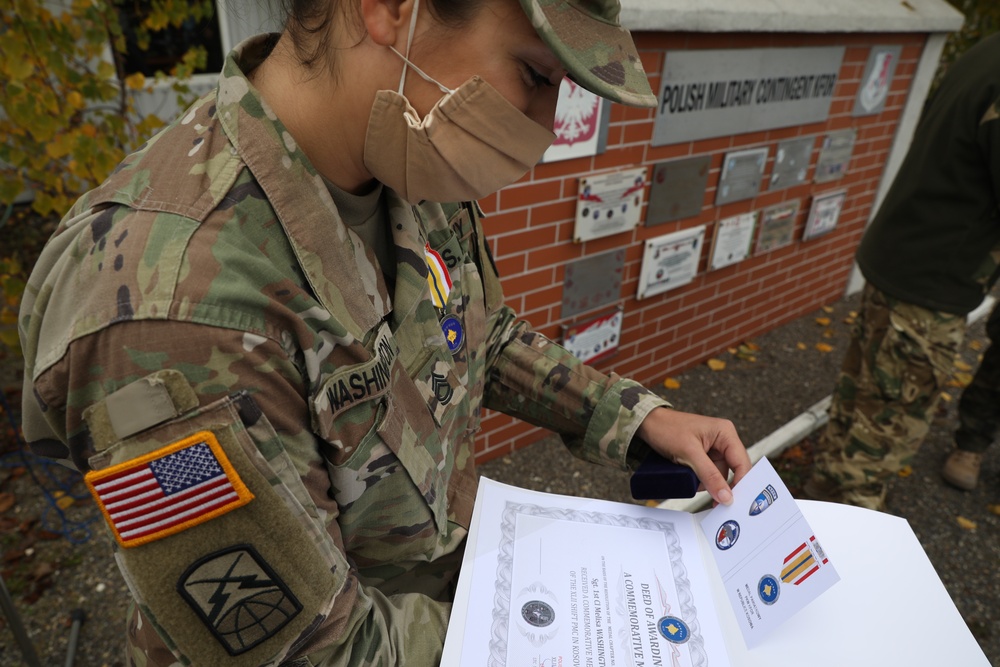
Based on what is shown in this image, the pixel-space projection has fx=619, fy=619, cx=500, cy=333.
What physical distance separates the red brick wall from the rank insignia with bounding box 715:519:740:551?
1655 millimetres

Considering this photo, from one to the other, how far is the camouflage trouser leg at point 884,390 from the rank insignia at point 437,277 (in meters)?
2.18

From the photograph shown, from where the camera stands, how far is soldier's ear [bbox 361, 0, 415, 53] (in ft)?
2.82

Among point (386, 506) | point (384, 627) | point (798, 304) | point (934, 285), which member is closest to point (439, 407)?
point (386, 506)

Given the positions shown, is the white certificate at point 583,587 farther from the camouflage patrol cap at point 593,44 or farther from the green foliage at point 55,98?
the green foliage at point 55,98

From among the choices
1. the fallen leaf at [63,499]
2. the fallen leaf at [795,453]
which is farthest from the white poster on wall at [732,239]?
the fallen leaf at [63,499]

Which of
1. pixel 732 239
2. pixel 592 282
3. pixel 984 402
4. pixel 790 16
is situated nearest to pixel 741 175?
pixel 732 239

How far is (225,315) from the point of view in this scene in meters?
0.74

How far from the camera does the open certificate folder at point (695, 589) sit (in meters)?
0.99

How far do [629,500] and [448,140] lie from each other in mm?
2365

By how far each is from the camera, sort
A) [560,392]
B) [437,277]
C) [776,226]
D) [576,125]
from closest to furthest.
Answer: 1. [437,277]
2. [560,392]
3. [576,125]
4. [776,226]

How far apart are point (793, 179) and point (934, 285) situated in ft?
5.59

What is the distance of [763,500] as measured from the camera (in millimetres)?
1083

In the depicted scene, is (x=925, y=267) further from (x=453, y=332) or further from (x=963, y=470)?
(x=453, y=332)

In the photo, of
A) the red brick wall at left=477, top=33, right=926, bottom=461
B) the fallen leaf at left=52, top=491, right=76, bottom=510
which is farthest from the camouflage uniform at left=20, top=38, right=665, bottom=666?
the fallen leaf at left=52, top=491, right=76, bottom=510
